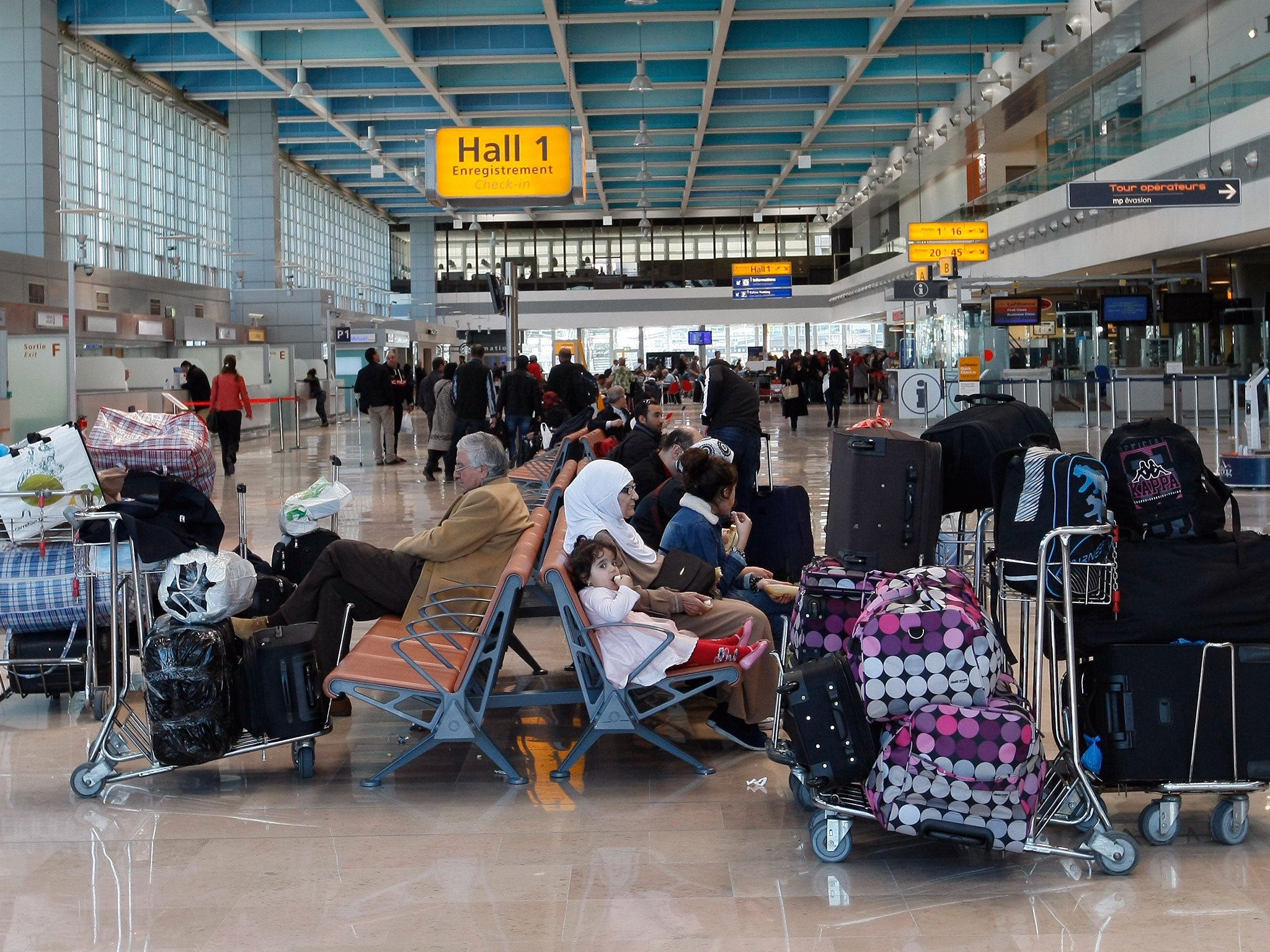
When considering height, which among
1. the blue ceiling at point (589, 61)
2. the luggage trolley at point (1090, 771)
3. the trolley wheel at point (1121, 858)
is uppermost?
the blue ceiling at point (589, 61)

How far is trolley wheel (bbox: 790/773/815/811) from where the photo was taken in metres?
4.15

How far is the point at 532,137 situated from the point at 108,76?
56.2 ft

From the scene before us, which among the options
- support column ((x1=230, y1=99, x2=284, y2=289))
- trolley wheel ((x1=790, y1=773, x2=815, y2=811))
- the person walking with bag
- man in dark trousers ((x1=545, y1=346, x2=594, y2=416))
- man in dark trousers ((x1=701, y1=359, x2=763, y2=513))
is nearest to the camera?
trolley wheel ((x1=790, y1=773, x2=815, y2=811))

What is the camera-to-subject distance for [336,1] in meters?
21.7

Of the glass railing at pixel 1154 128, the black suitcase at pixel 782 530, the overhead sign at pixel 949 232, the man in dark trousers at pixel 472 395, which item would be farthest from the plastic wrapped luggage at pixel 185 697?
the overhead sign at pixel 949 232

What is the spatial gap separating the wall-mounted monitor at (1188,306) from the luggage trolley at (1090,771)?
21.0 meters

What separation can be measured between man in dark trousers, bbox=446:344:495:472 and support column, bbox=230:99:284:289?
1885 cm

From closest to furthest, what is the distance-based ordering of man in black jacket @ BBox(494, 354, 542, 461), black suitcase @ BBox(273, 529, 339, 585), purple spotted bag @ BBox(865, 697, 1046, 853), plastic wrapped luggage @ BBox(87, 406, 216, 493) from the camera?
purple spotted bag @ BBox(865, 697, 1046, 853)
plastic wrapped luggage @ BBox(87, 406, 216, 493)
black suitcase @ BBox(273, 529, 339, 585)
man in black jacket @ BBox(494, 354, 542, 461)

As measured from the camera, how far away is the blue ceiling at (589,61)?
2170cm

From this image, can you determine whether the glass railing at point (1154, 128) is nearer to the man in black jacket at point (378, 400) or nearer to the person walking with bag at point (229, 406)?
the man in black jacket at point (378, 400)

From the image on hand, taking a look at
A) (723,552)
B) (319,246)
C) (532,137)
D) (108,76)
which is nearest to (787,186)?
(319,246)

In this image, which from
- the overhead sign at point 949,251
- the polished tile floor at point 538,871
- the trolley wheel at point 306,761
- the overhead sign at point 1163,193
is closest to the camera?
the polished tile floor at point 538,871

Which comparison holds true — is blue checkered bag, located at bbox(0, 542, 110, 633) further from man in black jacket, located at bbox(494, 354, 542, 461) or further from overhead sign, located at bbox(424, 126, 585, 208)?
man in black jacket, located at bbox(494, 354, 542, 461)

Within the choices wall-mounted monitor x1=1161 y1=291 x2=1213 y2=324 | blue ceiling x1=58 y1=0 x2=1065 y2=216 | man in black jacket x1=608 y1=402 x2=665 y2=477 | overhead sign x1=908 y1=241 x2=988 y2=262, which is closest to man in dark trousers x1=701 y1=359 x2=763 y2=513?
man in black jacket x1=608 y1=402 x2=665 y2=477
